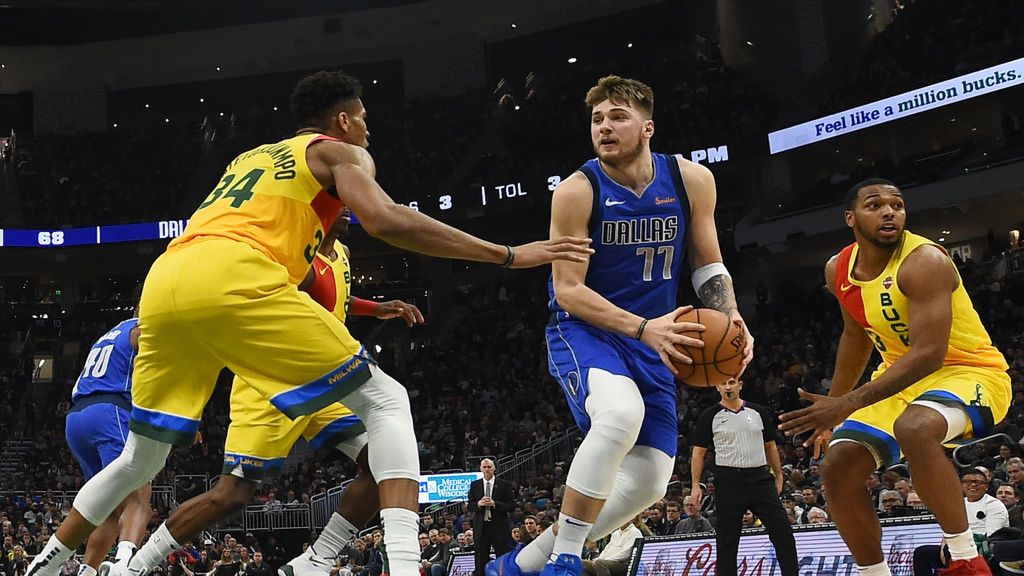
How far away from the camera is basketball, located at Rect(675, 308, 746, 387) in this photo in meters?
4.30

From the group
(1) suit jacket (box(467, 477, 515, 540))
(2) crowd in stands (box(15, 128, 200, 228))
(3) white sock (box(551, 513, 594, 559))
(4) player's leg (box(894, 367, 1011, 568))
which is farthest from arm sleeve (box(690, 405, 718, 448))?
(2) crowd in stands (box(15, 128, 200, 228))

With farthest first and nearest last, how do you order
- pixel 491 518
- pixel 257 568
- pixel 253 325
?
pixel 257 568 < pixel 491 518 < pixel 253 325

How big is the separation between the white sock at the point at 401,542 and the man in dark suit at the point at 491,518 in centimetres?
830

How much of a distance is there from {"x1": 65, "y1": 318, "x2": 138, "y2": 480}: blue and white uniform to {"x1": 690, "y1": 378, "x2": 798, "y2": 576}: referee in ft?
15.9

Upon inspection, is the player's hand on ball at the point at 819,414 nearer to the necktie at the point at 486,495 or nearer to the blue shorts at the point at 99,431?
the blue shorts at the point at 99,431

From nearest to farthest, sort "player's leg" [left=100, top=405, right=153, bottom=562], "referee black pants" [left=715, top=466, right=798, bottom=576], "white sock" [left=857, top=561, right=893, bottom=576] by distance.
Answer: "white sock" [left=857, top=561, right=893, bottom=576]
"player's leg" [left=100, top=405, right=153, bottom=562]
"referee black pants" [left=715, top=466, right=798, bottom=576]

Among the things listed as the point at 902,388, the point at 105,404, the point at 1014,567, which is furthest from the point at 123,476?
the point at 1014,567

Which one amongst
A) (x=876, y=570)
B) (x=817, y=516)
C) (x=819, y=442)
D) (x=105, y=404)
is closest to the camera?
(x=876, y=570)

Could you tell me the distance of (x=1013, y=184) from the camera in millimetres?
22453

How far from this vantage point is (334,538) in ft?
16.4

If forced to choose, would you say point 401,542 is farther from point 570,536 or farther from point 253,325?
point 253,325

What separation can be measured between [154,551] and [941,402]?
391 cm

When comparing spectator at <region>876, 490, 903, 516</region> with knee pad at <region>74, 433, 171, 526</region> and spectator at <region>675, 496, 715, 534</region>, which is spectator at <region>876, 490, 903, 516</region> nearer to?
spectator at <region>675, 496, 715, 534</region>

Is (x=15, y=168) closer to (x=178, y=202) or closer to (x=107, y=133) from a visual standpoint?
(x=107, y=133)
